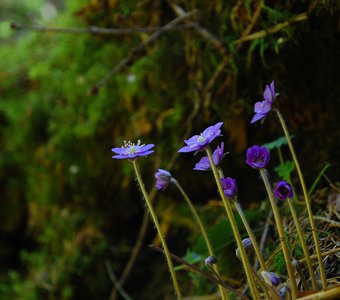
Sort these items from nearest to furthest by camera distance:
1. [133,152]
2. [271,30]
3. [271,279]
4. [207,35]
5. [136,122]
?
[271,279]
[133,152]
[271,30]
[207,35]
[136,122]

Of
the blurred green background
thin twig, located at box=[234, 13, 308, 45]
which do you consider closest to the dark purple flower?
the blurred green background

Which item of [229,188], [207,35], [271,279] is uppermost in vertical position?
→ [207,35]

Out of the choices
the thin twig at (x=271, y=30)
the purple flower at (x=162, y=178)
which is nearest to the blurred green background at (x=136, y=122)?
the thin twig at (x=271, y=30)

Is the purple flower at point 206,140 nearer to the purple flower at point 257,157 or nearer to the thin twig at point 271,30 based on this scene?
the purple flower at point 257,157

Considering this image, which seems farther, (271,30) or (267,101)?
(271,30)

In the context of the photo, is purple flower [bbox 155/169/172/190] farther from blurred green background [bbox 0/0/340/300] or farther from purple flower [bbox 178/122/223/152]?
blurred green background [bbox 0/0/340/300]

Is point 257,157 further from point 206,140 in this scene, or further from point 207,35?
point 207,35

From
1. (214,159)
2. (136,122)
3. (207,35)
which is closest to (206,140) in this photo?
(214,159)
